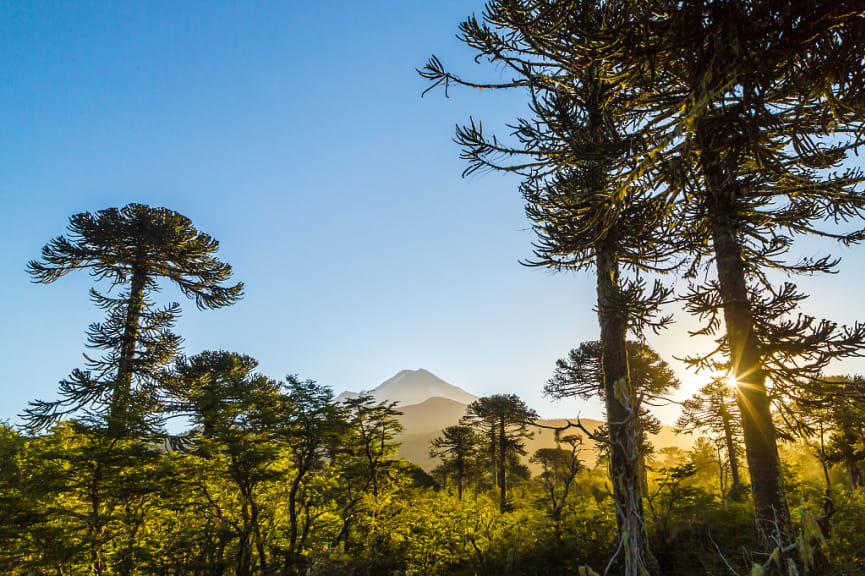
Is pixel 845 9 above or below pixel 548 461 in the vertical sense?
above

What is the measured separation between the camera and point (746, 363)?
665 cm

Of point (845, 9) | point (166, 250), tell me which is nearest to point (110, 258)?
point (166, 250)

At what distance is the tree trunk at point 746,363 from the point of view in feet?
20.1

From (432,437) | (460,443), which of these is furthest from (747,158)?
(432,437)

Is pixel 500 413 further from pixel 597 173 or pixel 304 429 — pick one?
pixel 597 173

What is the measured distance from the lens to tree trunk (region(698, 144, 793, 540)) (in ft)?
20.1

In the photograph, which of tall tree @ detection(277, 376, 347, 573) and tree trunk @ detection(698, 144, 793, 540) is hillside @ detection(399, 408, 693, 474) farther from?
tree trunk @ detection(698, 144, 793, 540)

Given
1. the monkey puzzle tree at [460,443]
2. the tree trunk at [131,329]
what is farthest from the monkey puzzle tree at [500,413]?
the tree trunk at [131,329]

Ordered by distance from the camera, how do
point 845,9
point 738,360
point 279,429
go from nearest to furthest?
point 845,9 < point 738,360 < point 279,429

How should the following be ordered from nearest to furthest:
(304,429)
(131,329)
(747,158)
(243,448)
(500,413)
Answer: (747,158)
(243,448)
(304,429)
(131,329)
(500,413)

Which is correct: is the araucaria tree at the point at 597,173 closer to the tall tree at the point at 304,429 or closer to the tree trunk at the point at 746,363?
the tree trunk at the point at 746,363

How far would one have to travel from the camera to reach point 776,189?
6.68 metres

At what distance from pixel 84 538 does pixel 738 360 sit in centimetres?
1276

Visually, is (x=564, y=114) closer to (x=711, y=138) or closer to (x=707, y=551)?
(x=711, y=138)
